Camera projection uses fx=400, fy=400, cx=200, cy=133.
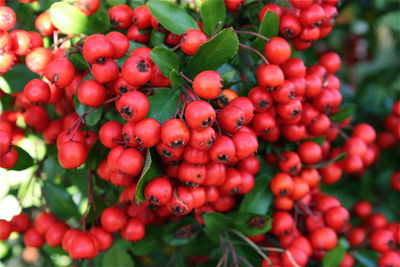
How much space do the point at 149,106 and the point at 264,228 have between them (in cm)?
85

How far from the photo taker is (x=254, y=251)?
2.07 metres

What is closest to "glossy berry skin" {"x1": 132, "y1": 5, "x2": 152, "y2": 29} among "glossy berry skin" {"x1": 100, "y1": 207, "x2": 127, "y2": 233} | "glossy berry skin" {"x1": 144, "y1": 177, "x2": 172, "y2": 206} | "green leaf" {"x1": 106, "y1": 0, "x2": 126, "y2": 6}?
"green leaf" {"x1": 106, "y1": 0, "x2": 126, "y2": 6}

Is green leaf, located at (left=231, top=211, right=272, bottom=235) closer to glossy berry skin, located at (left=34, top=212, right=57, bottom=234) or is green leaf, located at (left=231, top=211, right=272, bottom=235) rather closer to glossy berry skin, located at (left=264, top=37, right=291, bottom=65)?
glossy berry skin, located at (left=264, top=37, right=291, bottom=65)

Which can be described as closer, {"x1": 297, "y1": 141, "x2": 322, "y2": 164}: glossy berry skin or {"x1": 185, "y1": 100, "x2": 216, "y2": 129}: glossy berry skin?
{"x1": 185, "y1": 100, "x2": 216, "y2": 129}: glossy berry skin

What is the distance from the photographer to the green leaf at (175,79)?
1.53m

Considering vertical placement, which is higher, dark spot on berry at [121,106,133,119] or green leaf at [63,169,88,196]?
dark spot on berry at [121,106,133,119]

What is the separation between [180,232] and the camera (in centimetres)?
215

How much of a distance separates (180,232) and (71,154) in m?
0.80

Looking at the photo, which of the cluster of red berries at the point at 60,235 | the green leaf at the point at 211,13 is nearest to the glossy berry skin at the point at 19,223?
the cluster of red berries at the point at 60,235

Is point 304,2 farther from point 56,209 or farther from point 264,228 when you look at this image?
point 56,209

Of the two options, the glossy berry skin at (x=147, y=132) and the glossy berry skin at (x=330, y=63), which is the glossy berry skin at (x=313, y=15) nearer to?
the glossy berry skin at (x=330, y=63)

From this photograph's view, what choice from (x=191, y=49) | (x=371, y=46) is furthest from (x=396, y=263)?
(x=371, y=46)

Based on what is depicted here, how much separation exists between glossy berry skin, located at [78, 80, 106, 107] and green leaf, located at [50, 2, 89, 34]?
33 centimetres

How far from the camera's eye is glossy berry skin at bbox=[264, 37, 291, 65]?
5.65 ft
